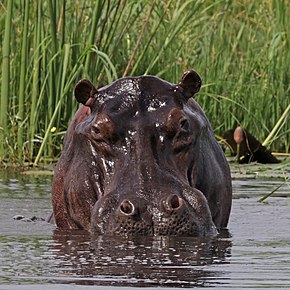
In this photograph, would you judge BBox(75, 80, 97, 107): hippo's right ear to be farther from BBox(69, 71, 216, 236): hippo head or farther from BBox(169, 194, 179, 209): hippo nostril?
BBox(169, 194, 179, 209): hippo nostril

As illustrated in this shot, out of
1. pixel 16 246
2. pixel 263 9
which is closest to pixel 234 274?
pixel 16 246

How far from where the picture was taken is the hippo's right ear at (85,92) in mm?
5633

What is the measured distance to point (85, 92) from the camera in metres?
5.67

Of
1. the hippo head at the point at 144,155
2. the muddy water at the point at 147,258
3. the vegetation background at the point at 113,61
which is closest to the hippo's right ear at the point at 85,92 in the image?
the hippo head at the point at 144,155

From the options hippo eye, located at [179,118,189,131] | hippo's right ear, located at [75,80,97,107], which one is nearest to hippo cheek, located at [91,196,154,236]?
hippo eye, located at [179,118,189,131]

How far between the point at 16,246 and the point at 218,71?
18.3 ft

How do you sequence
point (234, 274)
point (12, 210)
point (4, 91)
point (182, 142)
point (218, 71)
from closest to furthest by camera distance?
point (234, 274)
point (182, 142)
point (12, 210)
point (4, 91)
point (218, 71)

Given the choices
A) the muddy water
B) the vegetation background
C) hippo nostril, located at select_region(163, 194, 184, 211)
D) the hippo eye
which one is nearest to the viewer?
the muddy water

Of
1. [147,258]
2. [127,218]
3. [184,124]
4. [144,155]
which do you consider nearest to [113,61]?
[184,124]

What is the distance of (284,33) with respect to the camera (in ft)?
34.3

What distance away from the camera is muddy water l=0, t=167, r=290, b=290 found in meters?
3.81

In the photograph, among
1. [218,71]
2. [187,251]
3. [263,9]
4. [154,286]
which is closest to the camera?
[154,286]

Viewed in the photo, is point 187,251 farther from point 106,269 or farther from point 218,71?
point 218,71

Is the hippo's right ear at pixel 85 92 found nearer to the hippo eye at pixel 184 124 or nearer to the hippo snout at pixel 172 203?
the hippo eye at pixel 184 124
